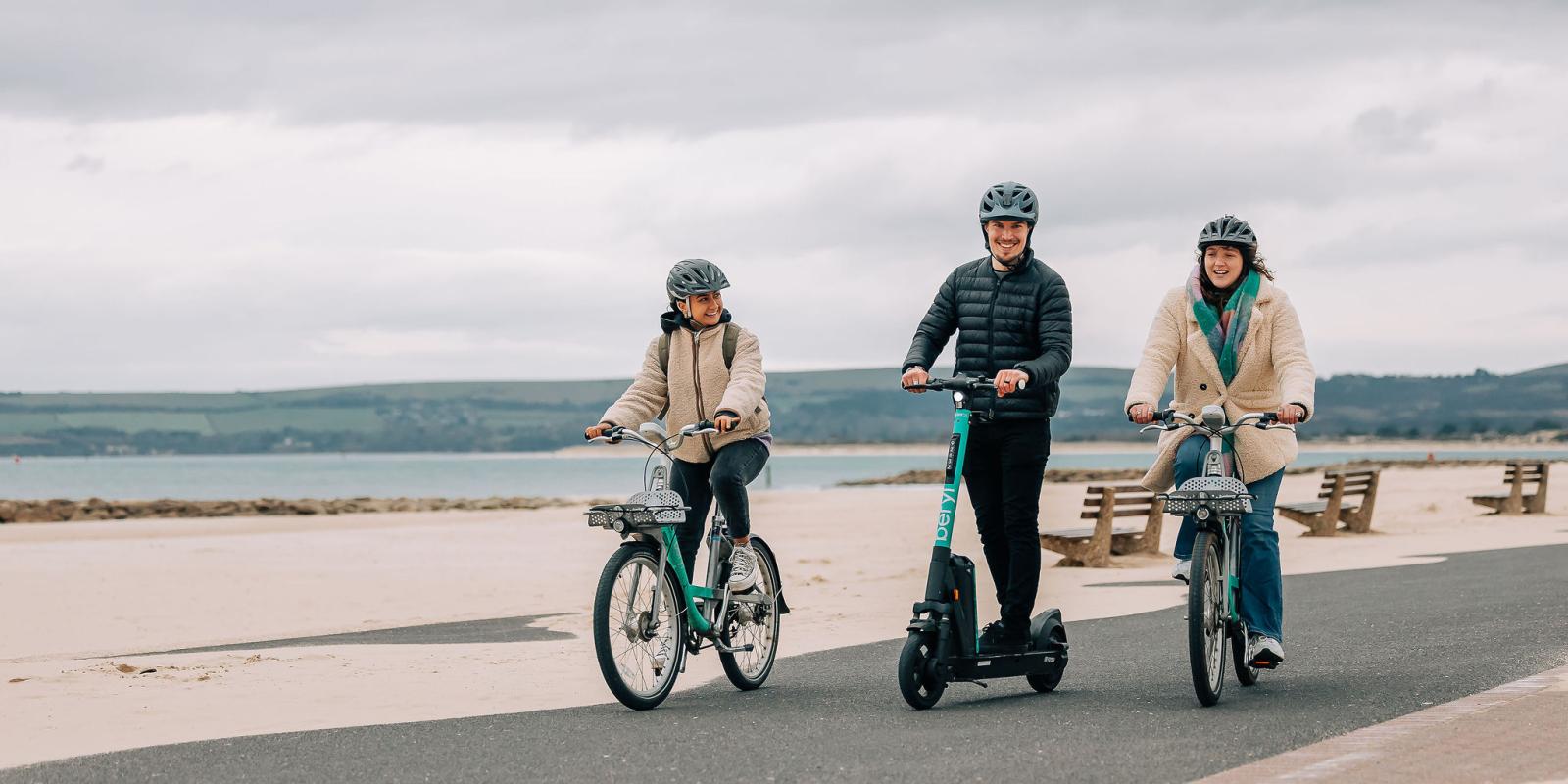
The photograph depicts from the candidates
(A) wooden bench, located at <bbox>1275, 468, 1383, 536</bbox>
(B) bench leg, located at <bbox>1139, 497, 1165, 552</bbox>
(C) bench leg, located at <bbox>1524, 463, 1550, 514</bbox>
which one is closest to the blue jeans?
(B) bench leg, located at <bbox>1139, 497, 1165, 552</bbox>

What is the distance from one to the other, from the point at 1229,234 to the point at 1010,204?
958 millimetres

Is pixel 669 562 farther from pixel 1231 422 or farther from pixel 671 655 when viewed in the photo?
pixel 1231 422

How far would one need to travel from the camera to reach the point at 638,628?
24.3 feet

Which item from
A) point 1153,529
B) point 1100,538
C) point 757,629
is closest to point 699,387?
point 757,629

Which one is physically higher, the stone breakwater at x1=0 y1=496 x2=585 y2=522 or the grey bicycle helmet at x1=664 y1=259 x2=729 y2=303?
the grey bicycle helmet at x1=664 y1=259 x2=729 y2=303

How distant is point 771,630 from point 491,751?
2284 mm

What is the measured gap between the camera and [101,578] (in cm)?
1847

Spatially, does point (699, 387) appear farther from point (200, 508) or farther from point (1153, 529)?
point (200, 508)

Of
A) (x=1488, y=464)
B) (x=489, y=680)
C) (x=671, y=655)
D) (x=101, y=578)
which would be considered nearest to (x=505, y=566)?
(x=101, y=578)

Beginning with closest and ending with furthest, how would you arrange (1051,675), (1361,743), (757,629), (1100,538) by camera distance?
(1361,743), (1051,675), (757,629), (1100,538)

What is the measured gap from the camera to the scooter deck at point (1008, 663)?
23.8ft

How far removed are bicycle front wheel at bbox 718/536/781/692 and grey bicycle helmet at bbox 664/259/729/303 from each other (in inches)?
48.2

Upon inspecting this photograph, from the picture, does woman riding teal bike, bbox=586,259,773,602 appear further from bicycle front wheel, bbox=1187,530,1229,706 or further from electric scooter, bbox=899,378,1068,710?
bicycle front wheel, bbox=1187,530,1229,706

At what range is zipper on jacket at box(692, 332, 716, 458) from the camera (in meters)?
8.04
